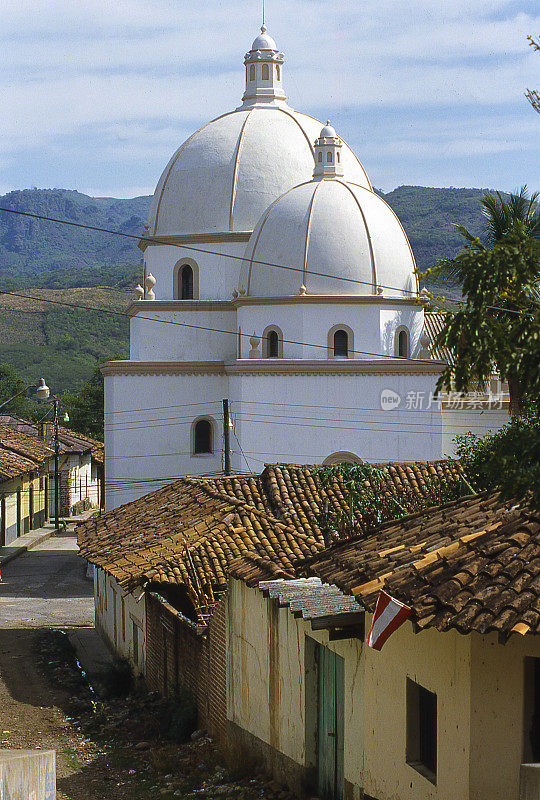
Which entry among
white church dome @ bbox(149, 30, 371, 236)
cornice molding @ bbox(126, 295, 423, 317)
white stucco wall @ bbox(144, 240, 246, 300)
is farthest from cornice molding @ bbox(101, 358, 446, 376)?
white church dome @ bbox(149, 30, 371, 236)

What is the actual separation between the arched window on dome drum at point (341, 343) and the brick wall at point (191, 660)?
12001mm

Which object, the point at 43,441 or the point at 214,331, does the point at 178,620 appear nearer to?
the point at 214,331

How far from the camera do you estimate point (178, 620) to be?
13656 mm

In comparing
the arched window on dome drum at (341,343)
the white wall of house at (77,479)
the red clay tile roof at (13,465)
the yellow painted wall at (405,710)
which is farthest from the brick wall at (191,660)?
the white wall of house at (77,479)

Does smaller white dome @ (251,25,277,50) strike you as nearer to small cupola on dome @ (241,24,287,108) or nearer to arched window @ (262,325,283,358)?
small cupola on dome @ (241,24,287,108)

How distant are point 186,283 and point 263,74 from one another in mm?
7521

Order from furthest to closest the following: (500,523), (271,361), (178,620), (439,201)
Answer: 1. (439,201)
2. (271,361)
3. (178,620)
4. (500,523)

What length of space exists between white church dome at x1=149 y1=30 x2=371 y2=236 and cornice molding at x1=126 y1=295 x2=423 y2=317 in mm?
2128

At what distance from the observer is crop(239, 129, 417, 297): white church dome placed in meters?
26.1

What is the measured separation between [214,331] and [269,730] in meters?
18.6

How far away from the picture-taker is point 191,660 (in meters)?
13.4

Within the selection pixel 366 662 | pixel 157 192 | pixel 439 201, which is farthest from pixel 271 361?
pixel 439 201

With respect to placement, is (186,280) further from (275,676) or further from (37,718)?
(275,676)

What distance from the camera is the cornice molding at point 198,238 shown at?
94.0 ft
